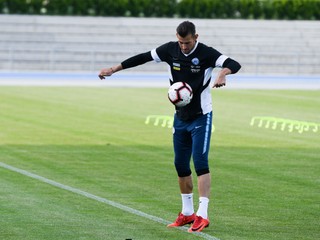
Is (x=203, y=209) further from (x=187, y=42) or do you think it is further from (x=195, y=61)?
(x=187, y=42)

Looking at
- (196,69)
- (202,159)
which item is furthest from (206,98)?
(202,159)

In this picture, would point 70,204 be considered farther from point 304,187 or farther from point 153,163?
point 153,163

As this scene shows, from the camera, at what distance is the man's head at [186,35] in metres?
11.4

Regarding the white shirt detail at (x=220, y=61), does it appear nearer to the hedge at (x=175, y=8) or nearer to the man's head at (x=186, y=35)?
the man's head at (x=186, y=35)

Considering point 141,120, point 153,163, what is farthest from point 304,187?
point 141,120

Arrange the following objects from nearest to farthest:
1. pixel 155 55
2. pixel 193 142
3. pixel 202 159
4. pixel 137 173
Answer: pixel 202 159 → pixel 193 142 → pixel 155 55 → pixel 137 173

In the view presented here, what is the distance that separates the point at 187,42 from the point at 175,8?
5046 centimetres

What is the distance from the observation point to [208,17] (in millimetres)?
61875

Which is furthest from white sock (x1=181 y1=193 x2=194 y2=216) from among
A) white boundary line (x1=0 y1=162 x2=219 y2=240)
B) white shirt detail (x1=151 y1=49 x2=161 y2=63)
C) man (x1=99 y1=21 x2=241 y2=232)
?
white shirt detail (x1=151 y1=49 x2=161 y2=63)

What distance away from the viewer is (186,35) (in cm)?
1145

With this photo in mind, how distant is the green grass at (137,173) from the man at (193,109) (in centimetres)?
37

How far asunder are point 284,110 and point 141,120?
214 inches

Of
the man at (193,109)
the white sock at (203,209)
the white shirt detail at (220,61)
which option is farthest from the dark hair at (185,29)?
the white sock at (203,209)

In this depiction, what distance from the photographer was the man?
1157 cm
